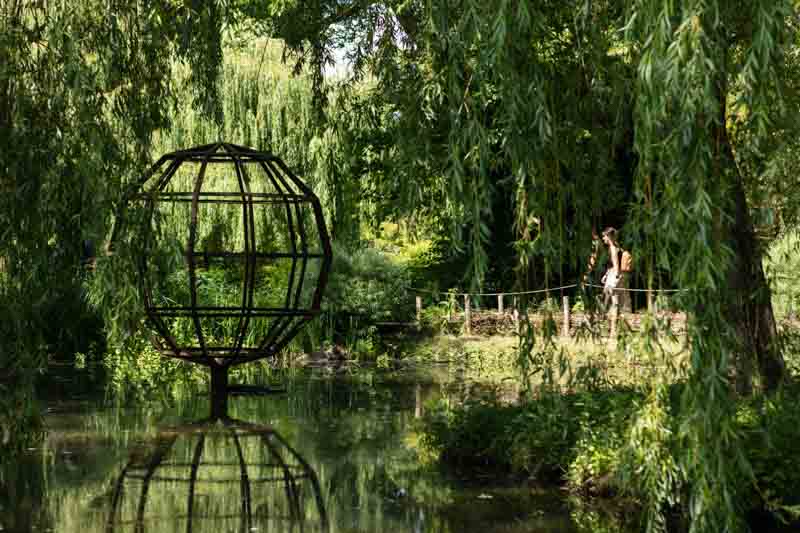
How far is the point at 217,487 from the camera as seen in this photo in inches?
299

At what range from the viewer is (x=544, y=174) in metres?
4.95

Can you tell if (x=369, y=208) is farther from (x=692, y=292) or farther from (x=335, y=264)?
(x=692, y=292)

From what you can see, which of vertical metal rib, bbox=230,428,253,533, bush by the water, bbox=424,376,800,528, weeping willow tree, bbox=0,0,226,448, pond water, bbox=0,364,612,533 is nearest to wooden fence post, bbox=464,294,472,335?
pond water, bbox=0,364,612,533

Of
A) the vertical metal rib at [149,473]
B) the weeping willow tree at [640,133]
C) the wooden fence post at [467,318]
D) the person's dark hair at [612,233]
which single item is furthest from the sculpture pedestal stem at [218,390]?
the wooden fence post at [467,318]

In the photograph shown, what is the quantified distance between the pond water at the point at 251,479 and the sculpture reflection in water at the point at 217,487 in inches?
0.4

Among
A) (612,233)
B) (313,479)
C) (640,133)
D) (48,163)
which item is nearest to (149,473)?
(313,479)

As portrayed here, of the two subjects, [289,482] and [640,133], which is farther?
[289,482]

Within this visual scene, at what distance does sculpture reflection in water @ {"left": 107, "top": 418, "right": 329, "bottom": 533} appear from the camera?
6.59m

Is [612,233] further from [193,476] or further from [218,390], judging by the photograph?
[218,390]

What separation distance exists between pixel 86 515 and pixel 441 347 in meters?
10.6

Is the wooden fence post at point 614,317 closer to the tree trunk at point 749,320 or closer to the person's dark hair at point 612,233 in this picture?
the person's dark hair at point 612,233

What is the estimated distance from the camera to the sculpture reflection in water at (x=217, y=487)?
6594 millimetres

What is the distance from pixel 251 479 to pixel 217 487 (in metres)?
0.31

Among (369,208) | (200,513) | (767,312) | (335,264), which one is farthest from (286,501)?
(369,208)
